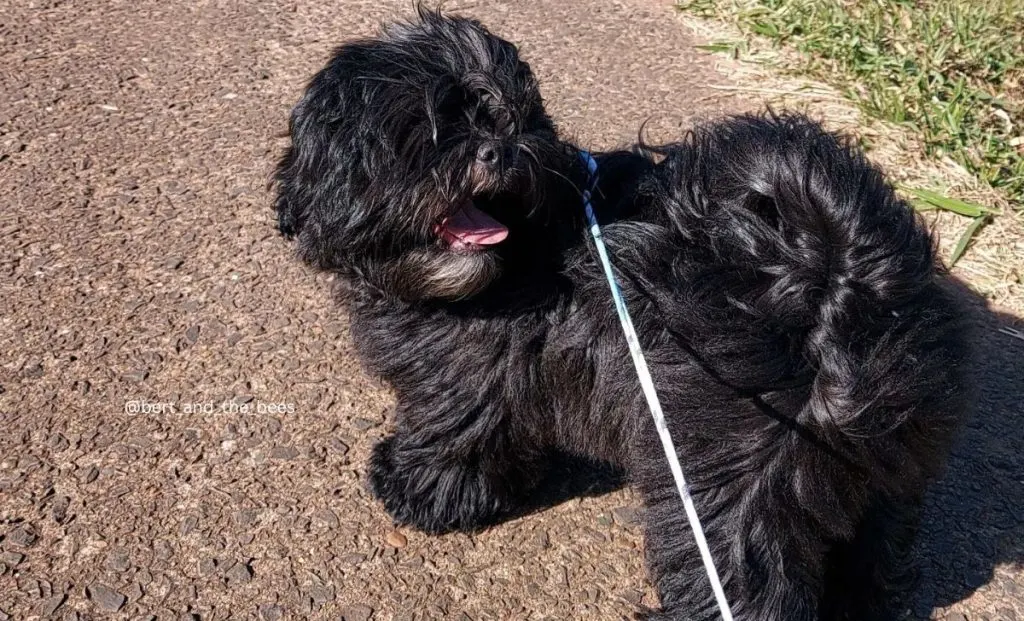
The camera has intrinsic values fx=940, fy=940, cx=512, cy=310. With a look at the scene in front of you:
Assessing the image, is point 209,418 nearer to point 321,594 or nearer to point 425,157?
point 321,594

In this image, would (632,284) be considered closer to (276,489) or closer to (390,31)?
(390,31)

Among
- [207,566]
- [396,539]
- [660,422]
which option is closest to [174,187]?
[207,566]

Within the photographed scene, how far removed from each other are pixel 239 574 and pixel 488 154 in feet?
5.31

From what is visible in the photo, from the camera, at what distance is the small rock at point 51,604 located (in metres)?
2.86

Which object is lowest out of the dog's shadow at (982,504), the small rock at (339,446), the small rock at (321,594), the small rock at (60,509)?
the small rock at (339,446)

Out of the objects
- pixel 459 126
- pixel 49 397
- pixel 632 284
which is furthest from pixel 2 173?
pixel 632 284

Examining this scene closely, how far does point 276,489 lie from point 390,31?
164 cm

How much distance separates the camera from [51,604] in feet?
9.46

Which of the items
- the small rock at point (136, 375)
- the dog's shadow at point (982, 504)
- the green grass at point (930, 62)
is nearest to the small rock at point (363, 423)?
the small rock at point (136, 375)

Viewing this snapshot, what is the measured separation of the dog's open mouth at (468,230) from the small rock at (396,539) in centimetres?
120

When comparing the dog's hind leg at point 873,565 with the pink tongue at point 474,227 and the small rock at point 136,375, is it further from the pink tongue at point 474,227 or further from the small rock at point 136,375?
the small rock at point 136,375

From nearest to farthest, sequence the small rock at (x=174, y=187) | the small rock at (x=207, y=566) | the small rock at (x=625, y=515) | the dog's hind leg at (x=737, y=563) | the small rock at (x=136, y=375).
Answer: the dog's hind leg at (x=737, y=563) < the small rock at (x=207, y=566) < the small rock at (x=625, y=515) < the small rock at (x=136, y=375) < the small rock at (x=174, y=187)

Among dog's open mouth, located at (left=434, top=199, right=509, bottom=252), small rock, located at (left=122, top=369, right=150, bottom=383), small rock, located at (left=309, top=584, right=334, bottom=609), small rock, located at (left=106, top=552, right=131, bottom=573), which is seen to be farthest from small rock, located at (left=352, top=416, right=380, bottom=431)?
dog's open mouth, located at (left=434, top=199, right=509, bottom=252)

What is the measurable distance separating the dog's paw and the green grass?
3.21 meters
